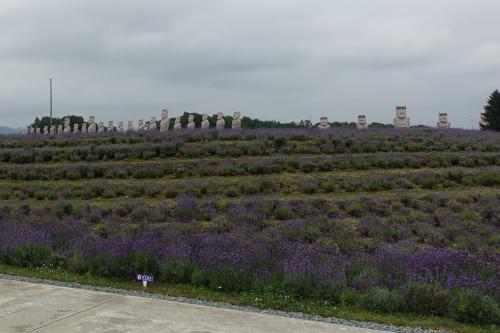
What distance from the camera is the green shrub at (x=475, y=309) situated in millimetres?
7043

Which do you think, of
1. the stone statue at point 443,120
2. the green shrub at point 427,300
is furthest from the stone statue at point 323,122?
the green shrub at point 427,300

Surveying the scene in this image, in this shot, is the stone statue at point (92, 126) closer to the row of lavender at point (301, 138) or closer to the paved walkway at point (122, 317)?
the row of lavender at point (301, 138)

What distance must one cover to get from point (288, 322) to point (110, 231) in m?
8.21

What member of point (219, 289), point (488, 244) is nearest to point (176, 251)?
point (219, 289)

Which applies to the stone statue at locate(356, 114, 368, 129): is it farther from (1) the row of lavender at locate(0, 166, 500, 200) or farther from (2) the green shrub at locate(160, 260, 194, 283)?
(2) the green shrub at locate(160, 260, 194, 283)

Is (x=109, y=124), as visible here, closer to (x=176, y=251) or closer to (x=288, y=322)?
(x=176, y=251)

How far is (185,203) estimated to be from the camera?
718 inches

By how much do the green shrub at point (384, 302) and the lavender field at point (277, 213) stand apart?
2 centimetres

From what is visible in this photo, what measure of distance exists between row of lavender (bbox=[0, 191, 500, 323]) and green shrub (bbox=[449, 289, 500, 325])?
0.05 ft

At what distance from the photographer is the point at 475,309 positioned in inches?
279

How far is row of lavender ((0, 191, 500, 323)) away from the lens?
8094 mm

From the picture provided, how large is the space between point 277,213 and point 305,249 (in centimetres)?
608

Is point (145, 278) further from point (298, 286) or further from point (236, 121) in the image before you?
A: point (236, 121)

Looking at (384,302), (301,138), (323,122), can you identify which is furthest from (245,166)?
(384,302)
